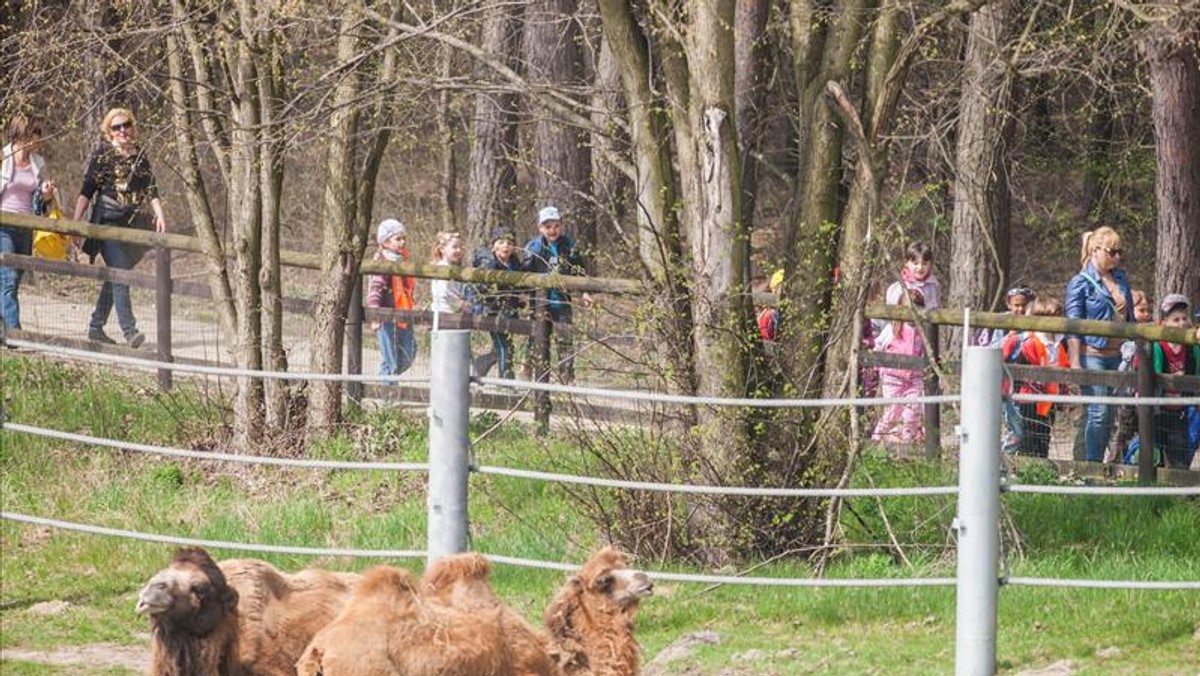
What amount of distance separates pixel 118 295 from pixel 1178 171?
1041 centimetres

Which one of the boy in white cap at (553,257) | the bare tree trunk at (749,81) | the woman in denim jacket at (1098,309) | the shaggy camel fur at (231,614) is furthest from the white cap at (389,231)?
the shaggy camel fur at (231,614)

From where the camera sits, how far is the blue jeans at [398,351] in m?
15.5

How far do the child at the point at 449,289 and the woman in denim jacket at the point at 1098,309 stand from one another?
4617mm

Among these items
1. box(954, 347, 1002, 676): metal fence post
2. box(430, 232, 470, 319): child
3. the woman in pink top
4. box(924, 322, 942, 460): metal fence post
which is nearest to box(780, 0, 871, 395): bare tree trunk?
box(924, 322, 942, 460): metal fence post

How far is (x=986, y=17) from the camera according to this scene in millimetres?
17172

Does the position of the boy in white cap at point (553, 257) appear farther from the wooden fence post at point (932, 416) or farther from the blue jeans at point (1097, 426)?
the blue jeans at point (1097, 426)

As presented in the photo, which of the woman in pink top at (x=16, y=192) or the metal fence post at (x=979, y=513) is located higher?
the woman in pink top at (x=16, y=192)

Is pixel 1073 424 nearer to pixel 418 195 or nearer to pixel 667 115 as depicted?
pixel 667 115

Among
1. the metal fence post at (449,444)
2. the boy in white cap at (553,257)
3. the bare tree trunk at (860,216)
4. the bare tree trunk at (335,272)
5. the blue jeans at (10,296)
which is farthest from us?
the blue jeans at (10,296)

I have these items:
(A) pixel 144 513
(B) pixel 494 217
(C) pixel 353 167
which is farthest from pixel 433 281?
(B) pixel 494 217

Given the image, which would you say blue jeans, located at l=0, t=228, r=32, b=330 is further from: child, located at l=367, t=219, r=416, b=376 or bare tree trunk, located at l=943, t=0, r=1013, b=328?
bare tree trunk, located at l=943, t=0, r=1013, b=328

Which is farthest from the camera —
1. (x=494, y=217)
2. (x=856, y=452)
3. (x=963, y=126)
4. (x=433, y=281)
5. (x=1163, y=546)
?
(x=494, y=217)

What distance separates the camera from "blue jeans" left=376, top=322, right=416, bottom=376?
1548cm

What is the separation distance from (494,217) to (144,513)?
451 inches
